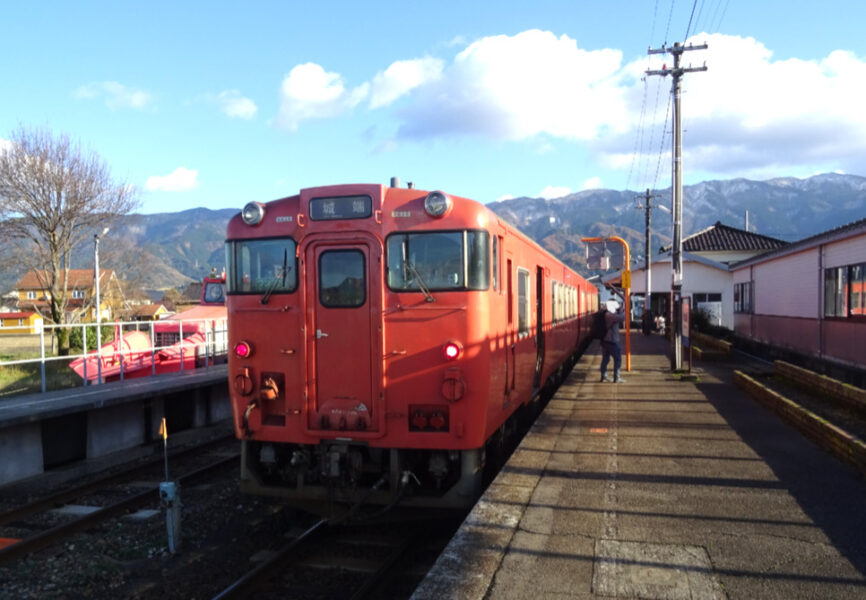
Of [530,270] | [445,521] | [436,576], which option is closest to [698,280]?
[530,270]

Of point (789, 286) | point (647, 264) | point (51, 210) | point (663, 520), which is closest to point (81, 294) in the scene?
point (51, 210)

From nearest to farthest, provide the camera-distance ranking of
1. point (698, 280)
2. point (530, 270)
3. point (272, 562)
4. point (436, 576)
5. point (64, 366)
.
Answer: point (436, 576)
point (272, 562)
point (530, 270)
point (64, 366)
point (698, 280)

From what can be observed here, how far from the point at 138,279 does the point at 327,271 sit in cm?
3541

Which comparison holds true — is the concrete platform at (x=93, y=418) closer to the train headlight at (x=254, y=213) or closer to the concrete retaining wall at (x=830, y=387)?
the train headlight at (x=254, y=213)

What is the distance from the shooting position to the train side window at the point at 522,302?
774 centimetres

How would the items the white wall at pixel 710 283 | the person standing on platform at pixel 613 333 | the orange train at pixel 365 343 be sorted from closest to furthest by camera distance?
the orange train at pixel 365 343
the person standing on platform at pixel 613 333
the white wall at pixel 710 283

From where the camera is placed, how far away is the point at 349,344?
20.1 ft

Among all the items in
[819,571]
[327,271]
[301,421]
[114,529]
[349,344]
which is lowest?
[114,529]

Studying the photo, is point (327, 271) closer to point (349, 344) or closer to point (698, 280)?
point (349, 344)

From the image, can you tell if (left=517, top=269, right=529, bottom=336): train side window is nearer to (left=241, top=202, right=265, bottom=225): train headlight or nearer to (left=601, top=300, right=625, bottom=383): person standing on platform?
(left=241, top=202, right=265, bottom=225): train headlight

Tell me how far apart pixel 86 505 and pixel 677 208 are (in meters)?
14.2

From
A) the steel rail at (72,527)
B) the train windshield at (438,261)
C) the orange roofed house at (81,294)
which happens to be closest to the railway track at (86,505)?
the steel rail at (72,527)

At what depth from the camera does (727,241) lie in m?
42.9

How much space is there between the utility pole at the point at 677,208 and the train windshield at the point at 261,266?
11.8m
